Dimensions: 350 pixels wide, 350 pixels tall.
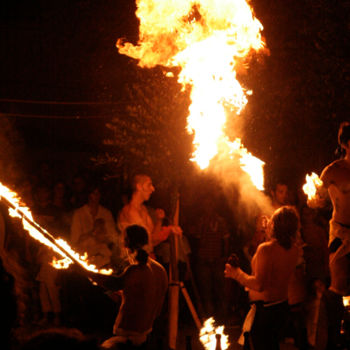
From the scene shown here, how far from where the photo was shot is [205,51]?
25.9ft

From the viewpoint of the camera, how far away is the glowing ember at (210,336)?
794cm

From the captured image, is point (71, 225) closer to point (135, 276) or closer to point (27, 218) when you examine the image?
point (135, 276)

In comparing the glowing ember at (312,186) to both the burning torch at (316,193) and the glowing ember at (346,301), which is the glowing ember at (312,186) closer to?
the burning torch at (316,193)

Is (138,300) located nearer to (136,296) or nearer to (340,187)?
(136,296)

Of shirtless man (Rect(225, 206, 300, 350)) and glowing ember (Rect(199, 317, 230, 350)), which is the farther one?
glowing ember (Rect(199, 317, 230, 350))

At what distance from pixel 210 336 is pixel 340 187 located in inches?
132

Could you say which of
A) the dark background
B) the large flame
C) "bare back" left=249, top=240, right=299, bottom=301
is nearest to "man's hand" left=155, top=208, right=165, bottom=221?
the large flame

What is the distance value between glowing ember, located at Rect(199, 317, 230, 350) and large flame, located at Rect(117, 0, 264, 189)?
224 centimetres

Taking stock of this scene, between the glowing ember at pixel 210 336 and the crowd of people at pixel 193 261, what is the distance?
0.36m

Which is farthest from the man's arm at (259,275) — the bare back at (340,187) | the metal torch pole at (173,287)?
the metal torch pole at (173,287)

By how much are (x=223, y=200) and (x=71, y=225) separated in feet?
10.3

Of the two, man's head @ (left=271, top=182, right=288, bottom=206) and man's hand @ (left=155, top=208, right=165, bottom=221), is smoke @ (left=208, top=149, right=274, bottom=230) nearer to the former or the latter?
man's head @ (left=271, top=182, right=288, bottom=206)

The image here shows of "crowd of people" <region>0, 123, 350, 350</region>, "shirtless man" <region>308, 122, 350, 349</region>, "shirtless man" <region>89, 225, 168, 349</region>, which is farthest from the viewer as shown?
"shirtless man" <region>308, 122, 350, 349</region>

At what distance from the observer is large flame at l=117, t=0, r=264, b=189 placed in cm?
759
